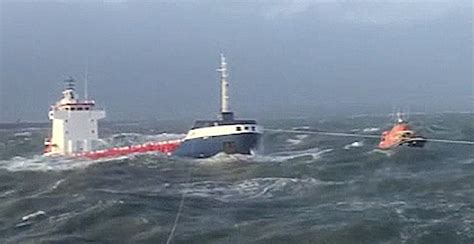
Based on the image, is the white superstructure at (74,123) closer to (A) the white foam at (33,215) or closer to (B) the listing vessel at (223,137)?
(B) the listing vessel at (223,137)

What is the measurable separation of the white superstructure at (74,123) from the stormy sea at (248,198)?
2.56m

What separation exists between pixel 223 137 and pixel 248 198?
15.6 meters

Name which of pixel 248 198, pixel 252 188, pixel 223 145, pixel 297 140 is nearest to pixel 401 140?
pixel 223 145

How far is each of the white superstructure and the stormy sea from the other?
2.56m

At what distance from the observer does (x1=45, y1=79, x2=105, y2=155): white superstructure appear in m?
61.4

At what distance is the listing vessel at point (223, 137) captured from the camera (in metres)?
52.1

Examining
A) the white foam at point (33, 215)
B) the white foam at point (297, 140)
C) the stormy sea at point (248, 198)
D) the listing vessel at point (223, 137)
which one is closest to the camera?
the stormy sea at point (248, 198)

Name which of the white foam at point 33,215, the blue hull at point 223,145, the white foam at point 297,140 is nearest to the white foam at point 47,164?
the blue hull at point 223,145

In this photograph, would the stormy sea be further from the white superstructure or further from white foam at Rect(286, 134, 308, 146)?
white foam at Rect(286, 134, 308, 146)

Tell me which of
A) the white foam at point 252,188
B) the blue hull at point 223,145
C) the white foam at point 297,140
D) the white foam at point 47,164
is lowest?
the white foam at point 47,164

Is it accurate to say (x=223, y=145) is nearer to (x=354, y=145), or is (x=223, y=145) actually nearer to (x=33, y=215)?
(x=354, y=145)

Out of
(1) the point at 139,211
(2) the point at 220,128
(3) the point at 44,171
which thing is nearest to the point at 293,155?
(2) the point at 220,128

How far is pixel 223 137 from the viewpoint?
171ft

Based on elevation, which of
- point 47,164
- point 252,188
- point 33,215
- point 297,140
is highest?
point 252,188
